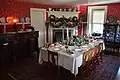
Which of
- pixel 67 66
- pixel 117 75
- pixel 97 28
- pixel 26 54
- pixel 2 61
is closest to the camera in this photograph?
pixel 67 66

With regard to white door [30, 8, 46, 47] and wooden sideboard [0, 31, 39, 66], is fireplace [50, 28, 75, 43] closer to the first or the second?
white door [30, 8, 46, 47]

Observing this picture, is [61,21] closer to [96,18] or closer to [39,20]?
[39,20]

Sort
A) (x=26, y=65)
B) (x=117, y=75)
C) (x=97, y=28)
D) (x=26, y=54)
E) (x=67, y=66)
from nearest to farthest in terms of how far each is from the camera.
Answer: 1. (x=67, y=66)
2. (x=117, y=75)
3. (x=26, y=65)
4. (x=26, y=54)
5. (x=97, y=28)

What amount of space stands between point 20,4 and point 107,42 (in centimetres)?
463

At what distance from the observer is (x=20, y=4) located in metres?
5.44

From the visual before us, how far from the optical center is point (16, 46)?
4.70 metres

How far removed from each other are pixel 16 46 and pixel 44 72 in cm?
163

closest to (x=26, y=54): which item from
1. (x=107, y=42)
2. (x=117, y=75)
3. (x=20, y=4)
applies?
(x=20, y=4)

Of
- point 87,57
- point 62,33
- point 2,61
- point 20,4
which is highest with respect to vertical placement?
point 20,4

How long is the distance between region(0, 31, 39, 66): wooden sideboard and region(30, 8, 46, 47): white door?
0.96m

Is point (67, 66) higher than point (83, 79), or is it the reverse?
point (67, 66)

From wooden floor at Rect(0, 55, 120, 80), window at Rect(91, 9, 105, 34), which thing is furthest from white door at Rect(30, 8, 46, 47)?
window at Rect(91, 9, 105, 34)

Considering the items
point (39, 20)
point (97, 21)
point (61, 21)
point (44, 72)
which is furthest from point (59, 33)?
point (44, 72)

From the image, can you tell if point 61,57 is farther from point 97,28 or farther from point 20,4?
point 97,28
